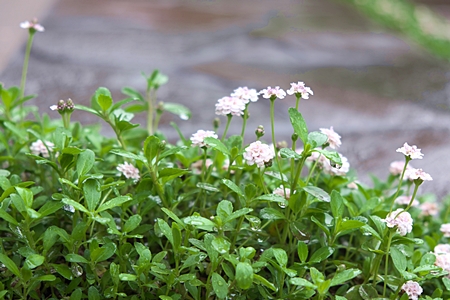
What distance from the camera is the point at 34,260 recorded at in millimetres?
804

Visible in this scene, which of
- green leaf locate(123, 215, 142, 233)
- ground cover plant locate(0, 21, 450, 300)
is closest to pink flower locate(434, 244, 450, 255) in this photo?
ground cover plant locate(0, 21, 450, 300)

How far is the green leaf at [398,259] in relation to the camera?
881 millimetres

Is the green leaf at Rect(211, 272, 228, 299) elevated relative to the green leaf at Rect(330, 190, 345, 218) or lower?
lower

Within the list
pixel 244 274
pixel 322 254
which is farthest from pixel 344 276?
pixel 244 274

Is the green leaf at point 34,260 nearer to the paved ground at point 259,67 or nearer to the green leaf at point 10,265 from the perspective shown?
the green leaf at point 10,265

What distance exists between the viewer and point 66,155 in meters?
0.91

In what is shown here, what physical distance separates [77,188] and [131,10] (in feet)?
9.68

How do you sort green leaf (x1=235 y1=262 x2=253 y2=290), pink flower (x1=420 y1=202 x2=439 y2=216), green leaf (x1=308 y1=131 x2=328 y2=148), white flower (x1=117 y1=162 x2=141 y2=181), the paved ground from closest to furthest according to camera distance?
green leaf (x1=235 y1=262 x2=253 y2=290)
green leaf (x1=308 y1=131 x2=328 y2=148)
white flower (x1=117 y1=162 x2=141 y2=181)
pink flower (x1=420 y1=202 x2=439 y2=216)
the paved ground

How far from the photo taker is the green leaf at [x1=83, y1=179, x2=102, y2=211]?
0.84 meters

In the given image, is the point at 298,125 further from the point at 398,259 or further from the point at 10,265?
the point at 10,265

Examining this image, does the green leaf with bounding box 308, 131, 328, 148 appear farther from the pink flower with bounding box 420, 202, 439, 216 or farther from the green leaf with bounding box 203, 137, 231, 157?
the pink flower with bounding box 420, 202, 439, 216

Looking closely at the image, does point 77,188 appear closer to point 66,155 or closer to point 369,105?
point 66,155

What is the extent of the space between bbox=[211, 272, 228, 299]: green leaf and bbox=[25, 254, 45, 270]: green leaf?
0.85 feet

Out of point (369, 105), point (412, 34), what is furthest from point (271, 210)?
point (412, 34)
